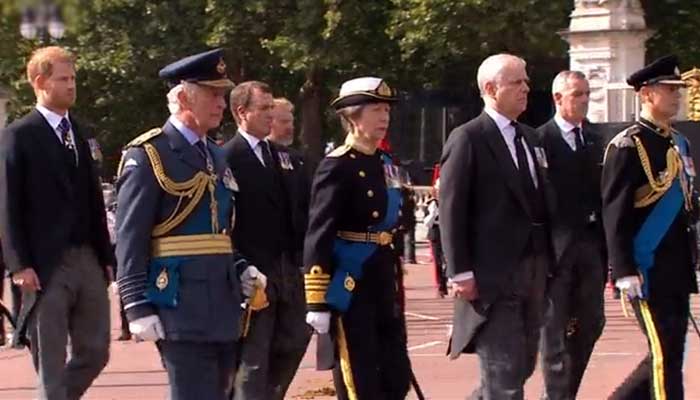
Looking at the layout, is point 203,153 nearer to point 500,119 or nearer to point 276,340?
point 500,119

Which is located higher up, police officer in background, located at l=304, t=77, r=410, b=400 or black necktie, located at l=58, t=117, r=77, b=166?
black necktie, located at l=58, t=117, r=77, b=166

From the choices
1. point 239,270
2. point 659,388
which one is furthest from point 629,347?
point 239,270

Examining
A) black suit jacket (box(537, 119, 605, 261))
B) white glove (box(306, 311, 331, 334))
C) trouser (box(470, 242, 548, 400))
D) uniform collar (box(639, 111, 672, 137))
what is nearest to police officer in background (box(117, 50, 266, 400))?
white glove (box(306, 311, 331, 334))

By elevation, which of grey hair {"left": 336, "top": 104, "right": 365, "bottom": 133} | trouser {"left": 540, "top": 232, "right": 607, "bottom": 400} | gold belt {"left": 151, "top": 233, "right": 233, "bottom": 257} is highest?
grey hair {"left": 336, "top": 104, "right": 365, "bottom": 133}

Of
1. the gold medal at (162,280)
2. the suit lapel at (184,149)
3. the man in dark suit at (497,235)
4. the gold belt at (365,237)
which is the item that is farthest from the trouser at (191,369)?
the gold belt at (365,237)

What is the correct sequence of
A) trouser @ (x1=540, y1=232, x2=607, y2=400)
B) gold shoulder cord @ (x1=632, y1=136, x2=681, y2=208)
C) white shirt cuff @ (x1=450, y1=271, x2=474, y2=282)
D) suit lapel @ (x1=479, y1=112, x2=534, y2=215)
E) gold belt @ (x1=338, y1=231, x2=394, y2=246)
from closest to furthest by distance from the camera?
1. white shirt cuff @ (x1=450, y1=271, x2=474, y2=282)
2. suit lapel @ (x1=479, y1=112, x2=534, y2=215)
3. gold belt @ (x1=338, y1=231, x2=394, y2=246)
4. gold shoulder cord @ (x1=632, y1=136, x2=681, y2=208)
5. trouser @ (x1=540, y1=232, x2=607, y2=400)

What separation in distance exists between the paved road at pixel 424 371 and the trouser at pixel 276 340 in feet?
6.10

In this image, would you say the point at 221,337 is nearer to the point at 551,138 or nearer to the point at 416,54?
the point at 551,138

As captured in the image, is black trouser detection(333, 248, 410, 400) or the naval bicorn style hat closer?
black trouser detection(333, 248, 410, 400)

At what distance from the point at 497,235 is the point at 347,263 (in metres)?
0.77

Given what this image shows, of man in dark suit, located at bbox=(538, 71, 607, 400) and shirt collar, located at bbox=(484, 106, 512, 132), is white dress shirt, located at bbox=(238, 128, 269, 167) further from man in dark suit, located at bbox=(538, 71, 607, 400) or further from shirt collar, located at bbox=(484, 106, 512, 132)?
man in dark suit, located at bbox=(538, 71, 607, 400)

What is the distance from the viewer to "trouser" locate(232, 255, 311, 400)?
32.9 ft

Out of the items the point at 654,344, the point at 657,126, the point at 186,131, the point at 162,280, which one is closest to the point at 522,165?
the point at 657,126

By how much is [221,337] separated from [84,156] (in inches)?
85.2
